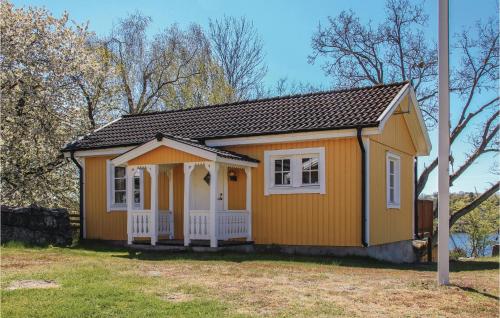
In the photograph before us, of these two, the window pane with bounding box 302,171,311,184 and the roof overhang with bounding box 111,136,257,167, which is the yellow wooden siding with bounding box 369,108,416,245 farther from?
the roof overhang with bounding box 111,136,257,167

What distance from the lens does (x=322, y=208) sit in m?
→ 12.7

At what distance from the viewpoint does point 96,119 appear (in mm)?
25172

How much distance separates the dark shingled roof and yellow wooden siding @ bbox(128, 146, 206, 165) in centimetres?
151

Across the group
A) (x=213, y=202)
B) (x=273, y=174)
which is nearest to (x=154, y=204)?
(x=213, y=202)

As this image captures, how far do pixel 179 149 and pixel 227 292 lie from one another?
648 centimetres

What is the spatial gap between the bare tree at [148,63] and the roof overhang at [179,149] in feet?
55.3

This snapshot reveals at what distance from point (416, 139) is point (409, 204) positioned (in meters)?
2.08

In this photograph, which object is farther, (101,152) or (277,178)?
(101,152)

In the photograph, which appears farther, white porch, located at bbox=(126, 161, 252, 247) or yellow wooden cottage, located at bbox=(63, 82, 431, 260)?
white porch, located at bbox=(126, 161, 252, 247)

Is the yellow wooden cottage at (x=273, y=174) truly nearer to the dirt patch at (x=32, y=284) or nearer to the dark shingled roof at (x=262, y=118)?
the dark shingled roof at (x=262, y=118)

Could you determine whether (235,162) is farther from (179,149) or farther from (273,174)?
(179,149)

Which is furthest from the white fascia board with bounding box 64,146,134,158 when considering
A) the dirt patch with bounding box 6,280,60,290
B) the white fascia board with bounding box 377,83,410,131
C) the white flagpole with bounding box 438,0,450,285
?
the white flagpole with bounding box 438,0,450,285

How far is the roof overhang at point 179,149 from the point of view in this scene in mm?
12352

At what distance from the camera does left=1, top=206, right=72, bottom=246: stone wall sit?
13875mm
